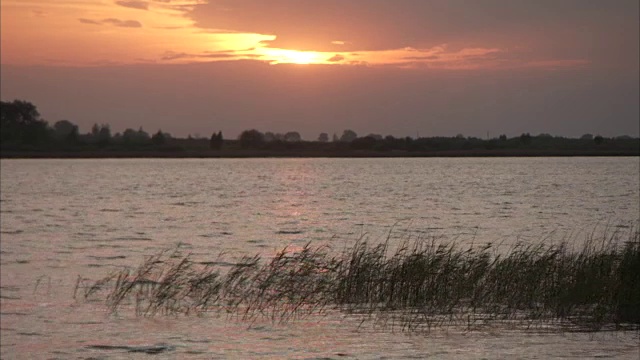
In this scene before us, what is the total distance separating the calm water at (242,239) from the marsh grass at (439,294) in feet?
4.05

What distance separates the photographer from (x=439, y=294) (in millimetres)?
26359

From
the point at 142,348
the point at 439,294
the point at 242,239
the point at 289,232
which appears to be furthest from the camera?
the point at 289,232

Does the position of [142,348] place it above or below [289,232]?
above

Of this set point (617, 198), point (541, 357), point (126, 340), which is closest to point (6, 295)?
point (126, 340)

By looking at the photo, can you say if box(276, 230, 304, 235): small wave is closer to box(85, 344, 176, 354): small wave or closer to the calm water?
the calm water

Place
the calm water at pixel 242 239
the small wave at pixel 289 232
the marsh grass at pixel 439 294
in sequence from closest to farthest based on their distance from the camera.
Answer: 1. the calm water at pixel 242 239
2. the marsh grass at pixel 439 294
3. the small wave at pixel 289 232

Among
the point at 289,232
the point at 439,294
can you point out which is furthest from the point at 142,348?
the point at 289,232

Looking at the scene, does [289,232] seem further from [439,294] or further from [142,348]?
[142,348]

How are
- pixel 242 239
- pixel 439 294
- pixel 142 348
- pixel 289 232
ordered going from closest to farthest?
pixel 142 348
pixel 439 294
pixel 242 239
pixel 289 232

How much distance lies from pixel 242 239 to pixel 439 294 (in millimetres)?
28502

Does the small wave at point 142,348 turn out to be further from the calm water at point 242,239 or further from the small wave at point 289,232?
the small wave at point 289,232

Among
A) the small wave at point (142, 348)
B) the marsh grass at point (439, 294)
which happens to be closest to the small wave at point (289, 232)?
the marsh grass at point (439, 294)

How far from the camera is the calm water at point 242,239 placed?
21.5 m

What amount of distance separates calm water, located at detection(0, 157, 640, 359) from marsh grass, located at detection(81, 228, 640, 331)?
4.05 feet
